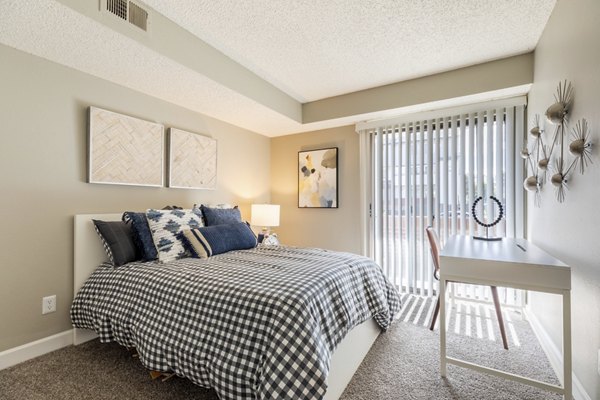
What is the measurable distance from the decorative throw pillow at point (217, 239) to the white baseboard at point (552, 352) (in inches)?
95.0

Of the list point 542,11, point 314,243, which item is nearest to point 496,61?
point 542,11

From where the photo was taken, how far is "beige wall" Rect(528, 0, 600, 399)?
4.42 ft

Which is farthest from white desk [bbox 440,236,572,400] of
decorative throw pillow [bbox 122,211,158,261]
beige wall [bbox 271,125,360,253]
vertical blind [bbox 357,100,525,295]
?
decorative throw pillow [bbox 122,211,158,261]

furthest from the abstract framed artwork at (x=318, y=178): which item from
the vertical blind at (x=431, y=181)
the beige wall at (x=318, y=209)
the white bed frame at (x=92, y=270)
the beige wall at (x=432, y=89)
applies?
the white bed frame at (x=92, y=270)

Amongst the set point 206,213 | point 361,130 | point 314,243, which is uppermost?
point 361,130

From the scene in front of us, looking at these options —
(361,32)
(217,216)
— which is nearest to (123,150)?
(217,216)

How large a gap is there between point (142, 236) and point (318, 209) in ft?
8.01

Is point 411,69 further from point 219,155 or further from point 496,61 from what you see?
point 219,155

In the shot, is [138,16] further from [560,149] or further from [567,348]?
[567,348]

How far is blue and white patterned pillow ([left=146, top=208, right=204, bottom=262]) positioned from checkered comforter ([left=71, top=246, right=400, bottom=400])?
0.17 metres

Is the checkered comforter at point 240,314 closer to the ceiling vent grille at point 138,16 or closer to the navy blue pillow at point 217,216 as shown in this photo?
the navy blue pillow at point 217,216

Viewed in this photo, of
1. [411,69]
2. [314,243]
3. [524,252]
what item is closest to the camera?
[524,252]

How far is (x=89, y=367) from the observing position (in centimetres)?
189

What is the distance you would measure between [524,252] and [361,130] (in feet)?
7.80
